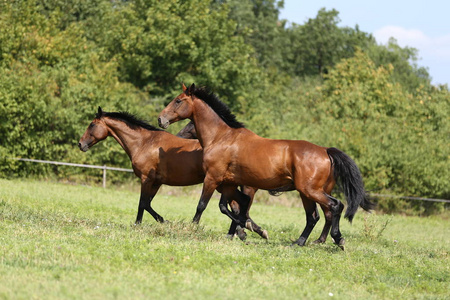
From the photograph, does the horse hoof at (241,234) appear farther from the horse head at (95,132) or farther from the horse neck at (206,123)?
the horse head at (95,132)

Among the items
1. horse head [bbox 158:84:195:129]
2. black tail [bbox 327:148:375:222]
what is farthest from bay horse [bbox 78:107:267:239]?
black tail [bbox 327:148:375:222]

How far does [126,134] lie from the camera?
12391 mm

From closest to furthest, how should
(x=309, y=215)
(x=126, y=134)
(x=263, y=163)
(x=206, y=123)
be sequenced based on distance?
(x=263, y=163)
(x=309, y=215)
(x=206, y=123)
(x=126, y=134)

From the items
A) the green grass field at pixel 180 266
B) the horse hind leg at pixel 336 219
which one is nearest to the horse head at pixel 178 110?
the green grass field at pixel 180 266

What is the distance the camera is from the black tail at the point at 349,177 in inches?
409

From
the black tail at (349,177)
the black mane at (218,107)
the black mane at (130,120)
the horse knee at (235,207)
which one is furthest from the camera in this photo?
the black mane at (130,120)

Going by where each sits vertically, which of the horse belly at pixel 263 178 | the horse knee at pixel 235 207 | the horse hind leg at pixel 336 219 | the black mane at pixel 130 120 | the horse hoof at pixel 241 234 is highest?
the black mane at pixel 130 120

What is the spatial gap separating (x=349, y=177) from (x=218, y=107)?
9.16ft

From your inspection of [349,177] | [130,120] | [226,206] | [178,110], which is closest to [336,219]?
[349,177]

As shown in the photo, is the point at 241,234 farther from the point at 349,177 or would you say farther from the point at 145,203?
the point at 349,177

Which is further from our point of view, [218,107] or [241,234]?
[218,107]

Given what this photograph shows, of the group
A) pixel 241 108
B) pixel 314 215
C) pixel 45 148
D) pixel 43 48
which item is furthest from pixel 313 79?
pixel 314 215

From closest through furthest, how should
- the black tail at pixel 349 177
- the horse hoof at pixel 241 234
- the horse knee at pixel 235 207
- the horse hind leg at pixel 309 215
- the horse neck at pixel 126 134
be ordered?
the black tail at pixel 349 177, the horse hind leg at pixel 309 215, the horse hoof at pixel 241 234, the horse knee at pixel 235 207, the horse neck at pixel 126 134

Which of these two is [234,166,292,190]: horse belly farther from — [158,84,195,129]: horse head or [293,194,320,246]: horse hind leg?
[158,84,195,129]: horse head
